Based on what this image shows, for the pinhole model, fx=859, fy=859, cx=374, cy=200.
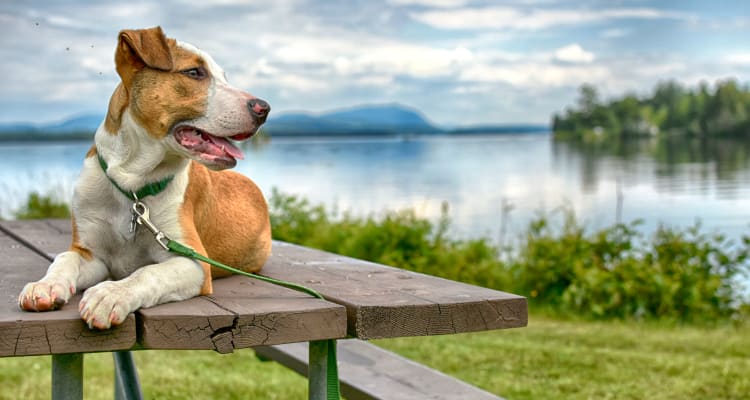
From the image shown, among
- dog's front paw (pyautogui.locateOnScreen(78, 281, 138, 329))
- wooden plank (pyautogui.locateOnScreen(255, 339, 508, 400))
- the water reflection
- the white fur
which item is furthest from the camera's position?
the water reflection

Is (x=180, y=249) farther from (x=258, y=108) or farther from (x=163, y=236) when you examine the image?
(x=258, y=108)

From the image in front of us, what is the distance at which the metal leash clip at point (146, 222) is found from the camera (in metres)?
2.70

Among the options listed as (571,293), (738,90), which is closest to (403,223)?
(571,293)

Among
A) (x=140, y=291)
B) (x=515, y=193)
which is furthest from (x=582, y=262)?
(x=515, y=193)

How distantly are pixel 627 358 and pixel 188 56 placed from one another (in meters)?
4.64

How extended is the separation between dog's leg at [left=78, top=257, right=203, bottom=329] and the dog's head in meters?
0.33

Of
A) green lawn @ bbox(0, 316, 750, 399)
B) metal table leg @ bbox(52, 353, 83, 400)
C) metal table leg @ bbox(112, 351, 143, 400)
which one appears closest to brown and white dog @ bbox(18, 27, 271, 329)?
metal table leg @ bbox(52, 353, 83, 400)

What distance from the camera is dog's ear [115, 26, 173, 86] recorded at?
2561 millimetres

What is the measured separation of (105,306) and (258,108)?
2.40 ft

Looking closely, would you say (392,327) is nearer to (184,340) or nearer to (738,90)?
(184,340)

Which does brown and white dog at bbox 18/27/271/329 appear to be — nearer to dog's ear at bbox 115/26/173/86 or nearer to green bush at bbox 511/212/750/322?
dog's ear at bbox 115/26/173/86

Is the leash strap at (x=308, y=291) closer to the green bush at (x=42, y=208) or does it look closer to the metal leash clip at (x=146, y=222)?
the metal leash clip at (x=146, y=222)

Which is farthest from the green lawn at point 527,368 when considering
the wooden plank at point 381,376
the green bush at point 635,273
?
the wooden plank at point 381,376

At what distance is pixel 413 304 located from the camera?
2.57 meters
